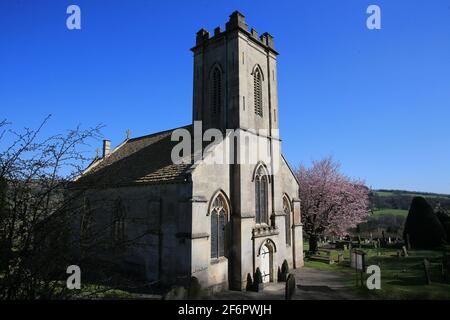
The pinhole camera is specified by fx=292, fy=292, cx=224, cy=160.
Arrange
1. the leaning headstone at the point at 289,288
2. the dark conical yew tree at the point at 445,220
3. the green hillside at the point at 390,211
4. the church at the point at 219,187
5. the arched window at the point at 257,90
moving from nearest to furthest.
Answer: the leaning headstone at the point at 289,288
the church at the point at 219,187
the arched window at the point at 257,90
the dark conical yew tree at the point at 445,220
the green hillside at the point at 390,211

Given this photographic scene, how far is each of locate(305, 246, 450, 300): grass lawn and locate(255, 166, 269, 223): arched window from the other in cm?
700

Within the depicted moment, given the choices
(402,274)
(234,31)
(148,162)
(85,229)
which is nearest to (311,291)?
(402,274)

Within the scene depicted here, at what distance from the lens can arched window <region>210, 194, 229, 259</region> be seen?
16.8 meters

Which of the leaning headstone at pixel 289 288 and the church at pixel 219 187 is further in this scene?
the church at pixel 219 187

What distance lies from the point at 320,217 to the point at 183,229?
21651 millimetres

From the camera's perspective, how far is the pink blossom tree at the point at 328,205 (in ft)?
106

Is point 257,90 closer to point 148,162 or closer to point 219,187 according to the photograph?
point 219,187

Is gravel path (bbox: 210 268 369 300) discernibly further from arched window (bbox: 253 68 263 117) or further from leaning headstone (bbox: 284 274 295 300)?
arched window (bbox: 253 68 263 117)

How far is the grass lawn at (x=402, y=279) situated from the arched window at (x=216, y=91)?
14560 millimetres

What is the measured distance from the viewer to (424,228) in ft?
119

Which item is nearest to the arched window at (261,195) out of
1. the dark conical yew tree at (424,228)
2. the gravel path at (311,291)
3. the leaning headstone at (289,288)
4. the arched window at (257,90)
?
the arched window at (257,90)

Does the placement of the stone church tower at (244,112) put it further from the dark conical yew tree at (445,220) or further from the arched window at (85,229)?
the dark conical yew tree at (445,220)

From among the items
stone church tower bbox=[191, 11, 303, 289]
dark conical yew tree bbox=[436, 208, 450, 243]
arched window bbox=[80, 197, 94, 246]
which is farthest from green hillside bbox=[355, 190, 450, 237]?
arched window bbox=[80, 197, 94, 246]
